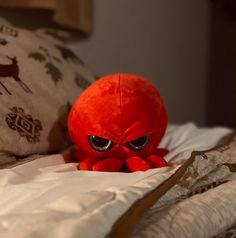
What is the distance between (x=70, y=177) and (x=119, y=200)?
0.65ft

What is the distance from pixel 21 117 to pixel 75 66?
0.35m

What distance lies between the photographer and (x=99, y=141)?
0.86 meters

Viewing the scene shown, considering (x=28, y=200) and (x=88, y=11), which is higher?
(x=88, y=11)

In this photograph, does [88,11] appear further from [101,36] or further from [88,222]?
[88,222]

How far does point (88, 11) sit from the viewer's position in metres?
1.75

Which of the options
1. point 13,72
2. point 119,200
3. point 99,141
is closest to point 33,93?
point 13,72

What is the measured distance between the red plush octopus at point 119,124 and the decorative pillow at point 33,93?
0.10 metres

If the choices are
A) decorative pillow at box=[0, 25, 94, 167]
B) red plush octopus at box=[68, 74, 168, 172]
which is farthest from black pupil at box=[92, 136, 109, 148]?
decorative pillow at box=[0, 25, 94, 167]

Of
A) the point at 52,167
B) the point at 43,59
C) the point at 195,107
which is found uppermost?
the point at 43,59

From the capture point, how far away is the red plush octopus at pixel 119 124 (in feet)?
2.76

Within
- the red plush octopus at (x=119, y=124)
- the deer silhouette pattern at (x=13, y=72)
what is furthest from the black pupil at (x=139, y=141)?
the deer silhouette pattern at (x=13, y=72)

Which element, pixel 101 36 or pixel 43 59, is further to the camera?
pixel 101 36

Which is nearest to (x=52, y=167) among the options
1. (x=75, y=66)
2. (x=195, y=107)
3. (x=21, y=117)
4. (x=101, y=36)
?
(x=21, y=117)

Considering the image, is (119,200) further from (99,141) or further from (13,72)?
(13,72)
